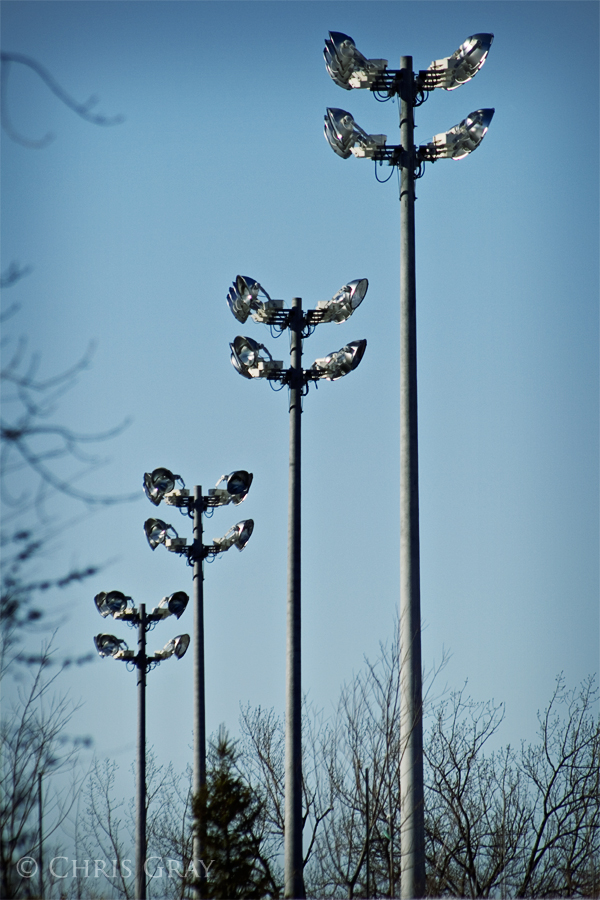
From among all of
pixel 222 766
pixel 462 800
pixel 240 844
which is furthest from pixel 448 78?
pixel 462 800

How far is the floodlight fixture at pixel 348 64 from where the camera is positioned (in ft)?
40.0

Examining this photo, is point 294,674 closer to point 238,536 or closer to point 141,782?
point 238,536

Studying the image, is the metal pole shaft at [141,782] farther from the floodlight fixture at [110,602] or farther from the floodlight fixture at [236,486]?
the floodlight fixture at [236,486]

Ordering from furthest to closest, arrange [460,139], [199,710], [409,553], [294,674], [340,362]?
[199,710], [340,362], [294,674], [460,139], [409,553]

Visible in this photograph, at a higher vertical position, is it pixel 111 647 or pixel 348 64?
pixel 348 64

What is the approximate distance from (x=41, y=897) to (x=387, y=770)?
12.4 ft

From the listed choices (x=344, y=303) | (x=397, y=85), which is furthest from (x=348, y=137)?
(x=344, y=303)

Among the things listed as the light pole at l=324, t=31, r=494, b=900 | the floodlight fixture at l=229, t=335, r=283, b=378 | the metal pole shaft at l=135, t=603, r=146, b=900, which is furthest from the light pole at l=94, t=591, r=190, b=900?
the light pole at l=324, t=31, r=494, b=900

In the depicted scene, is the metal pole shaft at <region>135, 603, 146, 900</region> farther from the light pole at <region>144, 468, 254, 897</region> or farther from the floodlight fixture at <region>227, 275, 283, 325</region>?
the floodlight fixture at <region>227, 275, 283, 325</region>

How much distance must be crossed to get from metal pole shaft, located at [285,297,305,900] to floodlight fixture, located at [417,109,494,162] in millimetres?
4405

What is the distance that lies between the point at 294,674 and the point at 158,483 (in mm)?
7241

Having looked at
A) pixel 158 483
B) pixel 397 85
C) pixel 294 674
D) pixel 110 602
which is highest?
pixel 397 85

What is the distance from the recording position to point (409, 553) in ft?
36.7

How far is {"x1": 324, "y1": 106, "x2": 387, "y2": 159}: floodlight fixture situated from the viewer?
1239 cm
